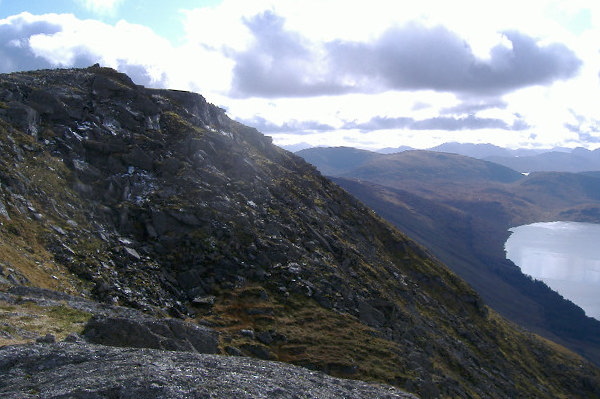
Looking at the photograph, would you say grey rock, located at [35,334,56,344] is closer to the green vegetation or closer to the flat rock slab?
the flat rock slab

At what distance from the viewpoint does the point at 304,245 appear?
54.5 meters

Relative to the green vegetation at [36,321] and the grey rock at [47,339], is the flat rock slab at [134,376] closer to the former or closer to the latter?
the grey rock at [47,339]

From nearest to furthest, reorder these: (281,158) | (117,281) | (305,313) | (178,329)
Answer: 1. (178,329)
2. (117,281)
3. (305,313)
4. (281,158)

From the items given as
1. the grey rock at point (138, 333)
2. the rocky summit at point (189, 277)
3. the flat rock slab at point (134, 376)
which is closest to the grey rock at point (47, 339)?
the rocky summit at point (189, 277)

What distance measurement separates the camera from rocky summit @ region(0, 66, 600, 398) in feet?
68.8

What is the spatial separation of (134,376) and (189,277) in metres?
25.9

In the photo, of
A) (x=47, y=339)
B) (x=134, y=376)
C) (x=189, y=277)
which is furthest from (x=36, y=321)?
(x=189, y=277)

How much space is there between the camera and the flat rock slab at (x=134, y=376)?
1548 centimetres

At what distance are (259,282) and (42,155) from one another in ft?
75.2

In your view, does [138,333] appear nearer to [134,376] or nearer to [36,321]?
[36,321]

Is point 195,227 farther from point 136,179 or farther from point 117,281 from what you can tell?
point 117,281

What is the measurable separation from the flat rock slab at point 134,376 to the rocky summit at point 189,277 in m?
0.10

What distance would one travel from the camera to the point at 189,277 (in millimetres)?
41781

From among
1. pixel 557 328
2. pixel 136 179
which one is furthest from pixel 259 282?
pixel 557 328
